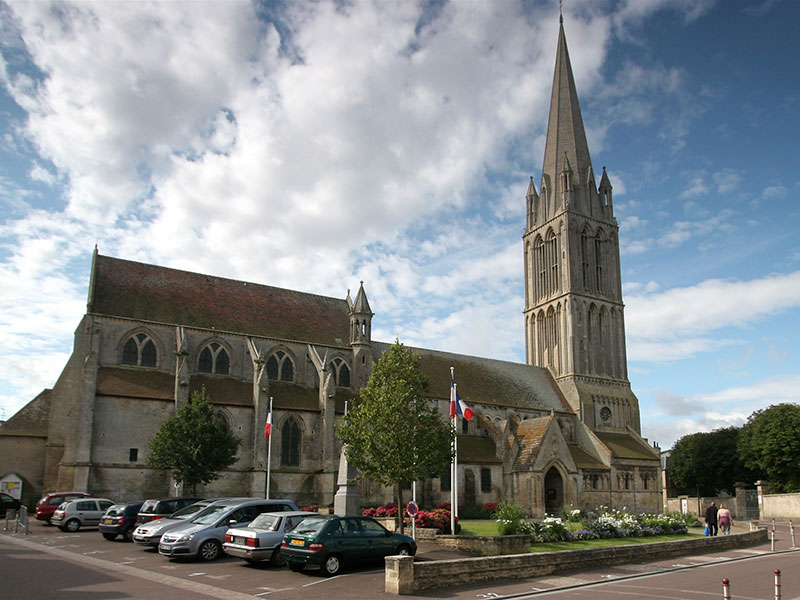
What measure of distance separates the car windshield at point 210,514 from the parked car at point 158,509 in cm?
391

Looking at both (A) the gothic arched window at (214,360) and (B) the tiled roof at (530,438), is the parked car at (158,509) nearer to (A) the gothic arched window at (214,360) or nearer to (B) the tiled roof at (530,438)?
(A) the gothic arched window at (214,360)

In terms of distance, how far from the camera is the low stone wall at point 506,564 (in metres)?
15.5

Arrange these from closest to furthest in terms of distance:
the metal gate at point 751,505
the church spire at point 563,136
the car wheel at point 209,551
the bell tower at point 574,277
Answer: the car wheel at point 209,551 < the metal gate at point 751,505 < the bell tower at point 574,277 < the church spire at point 563,136

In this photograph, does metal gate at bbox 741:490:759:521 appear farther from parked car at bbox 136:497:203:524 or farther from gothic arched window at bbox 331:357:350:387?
parked car at bbox 136:497:203:524

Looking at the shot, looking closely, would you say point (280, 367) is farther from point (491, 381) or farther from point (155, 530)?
point (155, 530)

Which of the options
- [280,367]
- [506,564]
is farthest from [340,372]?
[506,564]

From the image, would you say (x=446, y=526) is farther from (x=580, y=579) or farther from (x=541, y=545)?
(x=580, y=579)

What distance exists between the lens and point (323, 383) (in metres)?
43.7

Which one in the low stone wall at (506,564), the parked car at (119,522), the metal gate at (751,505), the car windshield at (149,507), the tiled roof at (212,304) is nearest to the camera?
the low stone wall at (506,564)

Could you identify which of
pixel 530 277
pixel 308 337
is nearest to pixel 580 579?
pixel 308 337

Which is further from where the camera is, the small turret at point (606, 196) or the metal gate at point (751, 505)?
the small turret at point (606, 196)

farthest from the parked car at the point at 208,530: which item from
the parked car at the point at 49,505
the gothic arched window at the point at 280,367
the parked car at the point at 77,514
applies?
the gothic arched window at the point at 280,367

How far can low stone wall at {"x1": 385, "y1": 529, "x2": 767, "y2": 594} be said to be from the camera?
15.5 m

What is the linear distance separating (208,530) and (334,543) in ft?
15.2
